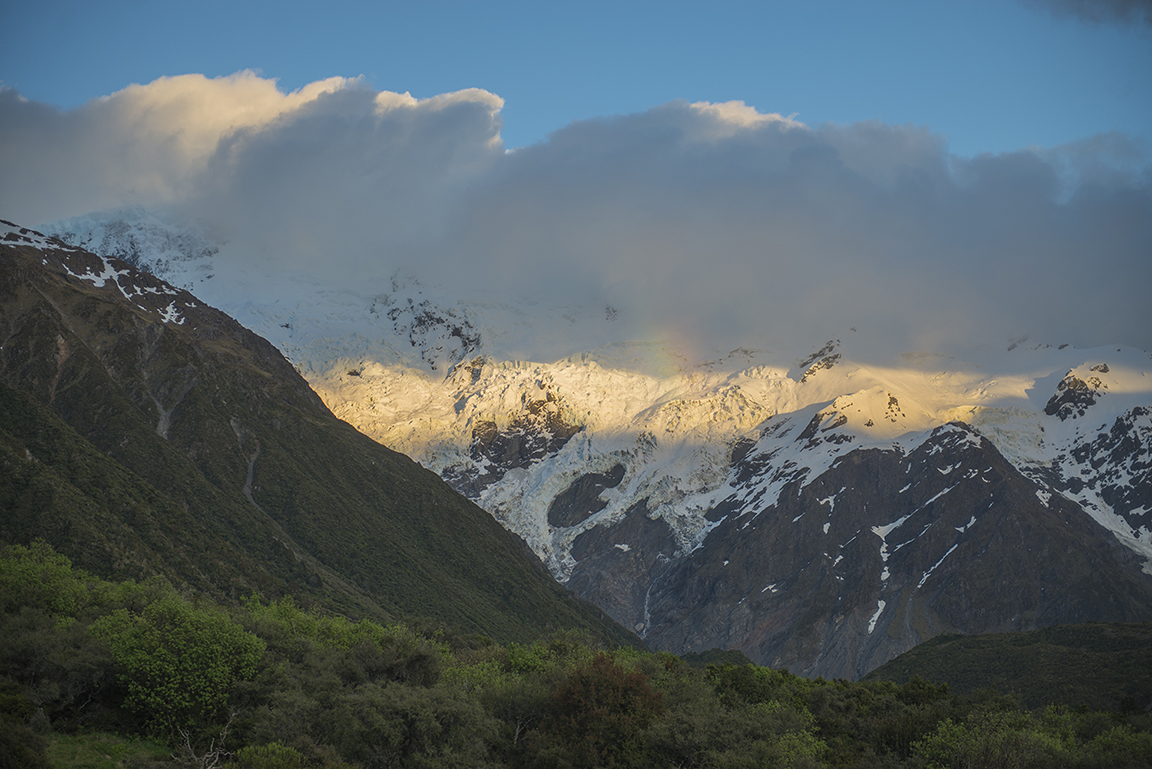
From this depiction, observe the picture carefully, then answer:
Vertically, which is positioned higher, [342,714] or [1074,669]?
[342,714]

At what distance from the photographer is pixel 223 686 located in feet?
230

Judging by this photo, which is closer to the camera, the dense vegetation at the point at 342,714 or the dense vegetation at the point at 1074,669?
the dense vegetation at the point at 342,714

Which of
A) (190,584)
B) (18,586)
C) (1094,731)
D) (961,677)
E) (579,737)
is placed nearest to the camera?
(579,737)

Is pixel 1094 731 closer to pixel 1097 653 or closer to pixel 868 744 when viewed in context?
pixel 868 744

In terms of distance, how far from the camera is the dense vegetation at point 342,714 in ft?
206

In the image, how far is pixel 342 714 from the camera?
66250 mm

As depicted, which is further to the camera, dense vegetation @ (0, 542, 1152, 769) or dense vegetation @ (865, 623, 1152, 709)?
dense vegetation @ (865, 623, 1152, 709)

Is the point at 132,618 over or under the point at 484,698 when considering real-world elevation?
over

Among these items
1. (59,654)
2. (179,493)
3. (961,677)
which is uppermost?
(179,493)

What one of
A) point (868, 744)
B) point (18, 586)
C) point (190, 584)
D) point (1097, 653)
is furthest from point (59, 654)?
point (1097, 653)

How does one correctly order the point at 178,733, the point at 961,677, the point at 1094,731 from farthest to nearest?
the point at 961,677 → the point at 1094,731 → the point at 178,733

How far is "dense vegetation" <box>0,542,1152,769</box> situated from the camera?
62.9 m

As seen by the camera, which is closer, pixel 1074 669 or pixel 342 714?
pixel 342 714

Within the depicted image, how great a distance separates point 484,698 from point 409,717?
12041 millimetres
